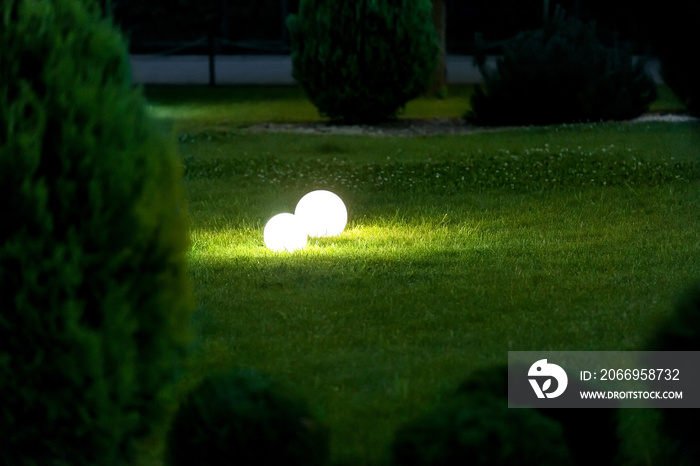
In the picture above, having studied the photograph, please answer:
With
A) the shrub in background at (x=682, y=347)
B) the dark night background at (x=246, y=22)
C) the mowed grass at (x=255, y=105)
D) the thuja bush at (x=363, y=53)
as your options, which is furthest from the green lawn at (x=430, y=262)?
the dark night background at (x=246, y=22)

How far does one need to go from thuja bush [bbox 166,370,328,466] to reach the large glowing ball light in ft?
14.8

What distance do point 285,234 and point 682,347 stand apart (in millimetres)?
4463

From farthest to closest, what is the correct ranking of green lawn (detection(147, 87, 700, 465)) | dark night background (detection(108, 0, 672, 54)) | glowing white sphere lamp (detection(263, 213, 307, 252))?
1. dark night background (detection(108, 0, 672, 54))
2. glowing white sphere lamp (detection(263, 213, 307, 252))
3. green lawn (detection(147, 87, 700, 465))

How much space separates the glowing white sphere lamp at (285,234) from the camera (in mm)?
7418

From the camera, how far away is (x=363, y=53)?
16500mm

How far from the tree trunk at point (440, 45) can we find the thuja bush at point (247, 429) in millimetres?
19704

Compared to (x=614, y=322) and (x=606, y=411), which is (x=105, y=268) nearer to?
(x=606, y=411)

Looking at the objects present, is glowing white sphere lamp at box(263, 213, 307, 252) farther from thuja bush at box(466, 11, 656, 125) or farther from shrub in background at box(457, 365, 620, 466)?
thuja bush at box(466, 11, 656, 125)

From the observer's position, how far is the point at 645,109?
16.3 meters

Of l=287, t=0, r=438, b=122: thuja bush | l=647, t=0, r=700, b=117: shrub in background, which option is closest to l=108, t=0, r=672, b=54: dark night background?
l=287, t=0, r=438, b=122: thuja bush

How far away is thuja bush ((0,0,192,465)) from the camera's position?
296 centimetres

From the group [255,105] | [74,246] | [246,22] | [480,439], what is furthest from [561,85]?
[246,22]

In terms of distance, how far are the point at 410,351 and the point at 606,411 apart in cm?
165

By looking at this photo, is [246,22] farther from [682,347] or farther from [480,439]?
[480,439]
